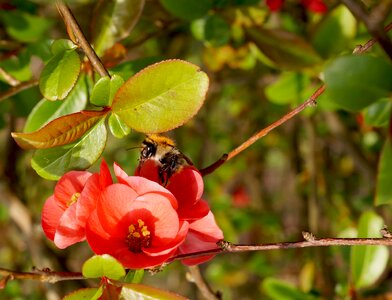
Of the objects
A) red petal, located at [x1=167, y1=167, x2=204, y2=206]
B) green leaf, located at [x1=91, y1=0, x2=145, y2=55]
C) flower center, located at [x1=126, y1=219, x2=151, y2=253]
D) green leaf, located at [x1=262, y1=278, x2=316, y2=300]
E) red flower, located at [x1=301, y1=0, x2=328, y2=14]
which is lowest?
flower center, located at [x1=126, y1=219, x2=151, y2=253]

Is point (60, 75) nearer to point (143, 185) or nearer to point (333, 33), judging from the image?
point (143, 185)

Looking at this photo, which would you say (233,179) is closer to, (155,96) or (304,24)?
(304,24)

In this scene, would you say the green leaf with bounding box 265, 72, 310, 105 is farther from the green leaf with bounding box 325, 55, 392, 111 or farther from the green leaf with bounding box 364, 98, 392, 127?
the green leaf with bounding box 325, 55, 392, 111

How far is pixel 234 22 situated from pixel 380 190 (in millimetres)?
681

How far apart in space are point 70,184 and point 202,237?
0.20 m

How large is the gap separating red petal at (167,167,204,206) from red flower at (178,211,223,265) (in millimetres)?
35

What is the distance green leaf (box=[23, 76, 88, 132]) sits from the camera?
927 millimetres

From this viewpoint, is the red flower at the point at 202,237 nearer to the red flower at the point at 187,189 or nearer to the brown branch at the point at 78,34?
the red flower at the point at 187,189

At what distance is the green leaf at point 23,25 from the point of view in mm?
1118

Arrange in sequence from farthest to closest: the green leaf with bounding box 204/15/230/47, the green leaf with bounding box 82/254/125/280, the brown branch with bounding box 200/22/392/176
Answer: the green leaf with bounding box 204/15/230/47, the brown branch with bounding box 200/22/392/176, the green leaf with bounding box 82/254/125/280

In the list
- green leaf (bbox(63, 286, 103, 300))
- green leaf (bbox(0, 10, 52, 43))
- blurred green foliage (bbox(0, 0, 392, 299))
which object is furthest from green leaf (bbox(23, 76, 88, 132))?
green leaf (bbox(63, 286, 103, 300))

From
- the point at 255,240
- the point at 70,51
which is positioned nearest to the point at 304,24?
the point at 70,51

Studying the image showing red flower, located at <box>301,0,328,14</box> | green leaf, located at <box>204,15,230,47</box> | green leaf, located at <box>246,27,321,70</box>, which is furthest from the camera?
red flower, located at <box>301,0,328,14</box>

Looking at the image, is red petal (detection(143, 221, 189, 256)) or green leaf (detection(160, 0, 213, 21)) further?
green leaf (detection(160, 0, 213, 21))
